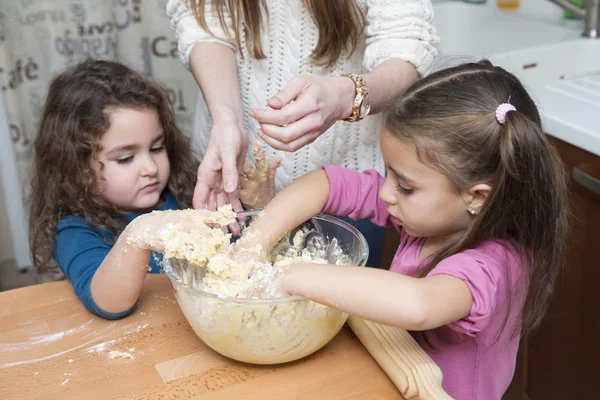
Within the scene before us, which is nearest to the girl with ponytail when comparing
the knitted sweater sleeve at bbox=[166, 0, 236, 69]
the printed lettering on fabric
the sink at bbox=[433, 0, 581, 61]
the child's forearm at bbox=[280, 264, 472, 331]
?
the child's forearm at bbox=[280, 264, 472, 331]

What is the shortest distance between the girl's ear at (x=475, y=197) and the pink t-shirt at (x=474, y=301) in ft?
0.18

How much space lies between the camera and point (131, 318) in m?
1.08

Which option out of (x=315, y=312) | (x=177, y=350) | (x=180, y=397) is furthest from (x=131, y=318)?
(x=315, y=312)

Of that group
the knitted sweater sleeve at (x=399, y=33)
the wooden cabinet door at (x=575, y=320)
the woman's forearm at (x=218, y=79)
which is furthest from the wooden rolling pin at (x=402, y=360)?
the wooden cabinet door at (x=575, y=320)

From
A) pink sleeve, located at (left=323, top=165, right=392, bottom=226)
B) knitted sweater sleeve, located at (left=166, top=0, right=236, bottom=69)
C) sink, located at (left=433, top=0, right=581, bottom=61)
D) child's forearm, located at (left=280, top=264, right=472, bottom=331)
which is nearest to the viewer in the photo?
child's forearm, located at (left=280, top=264, right=472, bottom=331)

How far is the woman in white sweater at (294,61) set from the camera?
1.16 m

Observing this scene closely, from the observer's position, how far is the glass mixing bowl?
875mm

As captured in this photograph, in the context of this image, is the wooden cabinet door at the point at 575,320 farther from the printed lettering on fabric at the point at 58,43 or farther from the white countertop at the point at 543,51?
the printed lettering on fabric at the point at 58,43

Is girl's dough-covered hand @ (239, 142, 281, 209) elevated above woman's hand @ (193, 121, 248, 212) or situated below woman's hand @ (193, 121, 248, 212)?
below

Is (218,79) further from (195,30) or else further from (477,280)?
(477,280)

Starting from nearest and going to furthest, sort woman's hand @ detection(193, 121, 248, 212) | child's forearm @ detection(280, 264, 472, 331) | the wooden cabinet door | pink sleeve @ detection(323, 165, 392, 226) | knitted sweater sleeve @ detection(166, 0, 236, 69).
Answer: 1. child's forearm @ detection(280, 264, 472, 331)
2. woman's hand @ detection(193, 121, 248, 212)
3. pink sleeve @ detection(323, 165, 392, 226)
4. knitted sweater sleeve @ detection(166, 0, 236, 69)
5. the wooden cabinet door

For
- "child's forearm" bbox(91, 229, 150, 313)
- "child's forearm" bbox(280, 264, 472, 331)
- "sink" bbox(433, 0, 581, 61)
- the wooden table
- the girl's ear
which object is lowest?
the wooden table

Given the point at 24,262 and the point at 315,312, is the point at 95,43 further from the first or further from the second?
the point at 315,312

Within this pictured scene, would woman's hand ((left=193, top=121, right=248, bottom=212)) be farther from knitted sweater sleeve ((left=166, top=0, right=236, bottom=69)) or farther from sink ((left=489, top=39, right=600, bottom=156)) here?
sink ((left=489, top=39, right=600, bottom=156))
